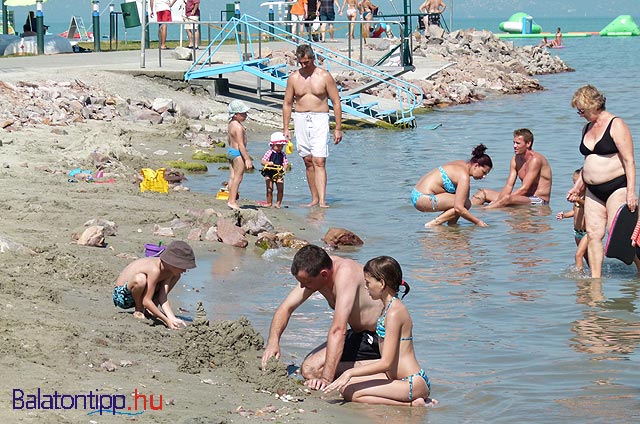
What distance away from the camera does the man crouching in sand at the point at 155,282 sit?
23.9 feet

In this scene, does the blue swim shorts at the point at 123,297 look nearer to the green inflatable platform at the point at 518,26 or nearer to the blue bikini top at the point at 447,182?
the blue bikini top at the point at 447,182

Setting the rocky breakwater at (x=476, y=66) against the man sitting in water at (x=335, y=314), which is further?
the rocky breakwater at (x=476, y=66)

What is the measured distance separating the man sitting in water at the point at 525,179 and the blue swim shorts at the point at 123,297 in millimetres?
6699

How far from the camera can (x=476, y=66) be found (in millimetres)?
34250

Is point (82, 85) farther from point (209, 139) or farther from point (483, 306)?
point (483, 306)

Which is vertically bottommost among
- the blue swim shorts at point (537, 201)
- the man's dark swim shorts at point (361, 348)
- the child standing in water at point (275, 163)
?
the blue swim shorts at point (537, 201)

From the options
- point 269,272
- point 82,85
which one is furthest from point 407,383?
point 82,85

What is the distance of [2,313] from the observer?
6.63 meters

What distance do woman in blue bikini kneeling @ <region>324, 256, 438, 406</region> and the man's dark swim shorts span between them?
9 cm

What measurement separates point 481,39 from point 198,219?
96.6 ft

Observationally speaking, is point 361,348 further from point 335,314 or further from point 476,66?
point 476,66

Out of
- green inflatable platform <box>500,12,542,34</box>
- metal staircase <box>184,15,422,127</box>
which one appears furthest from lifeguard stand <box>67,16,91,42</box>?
green inflatable platform <box>500,12,542,34</box>

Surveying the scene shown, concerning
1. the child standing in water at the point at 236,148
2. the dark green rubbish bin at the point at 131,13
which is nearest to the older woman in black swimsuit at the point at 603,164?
the child standing in water at the point at 236,148

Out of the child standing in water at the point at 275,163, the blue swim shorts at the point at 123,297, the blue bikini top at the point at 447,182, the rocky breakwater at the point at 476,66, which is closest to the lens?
the blue swim shorts at the point at 123,297
